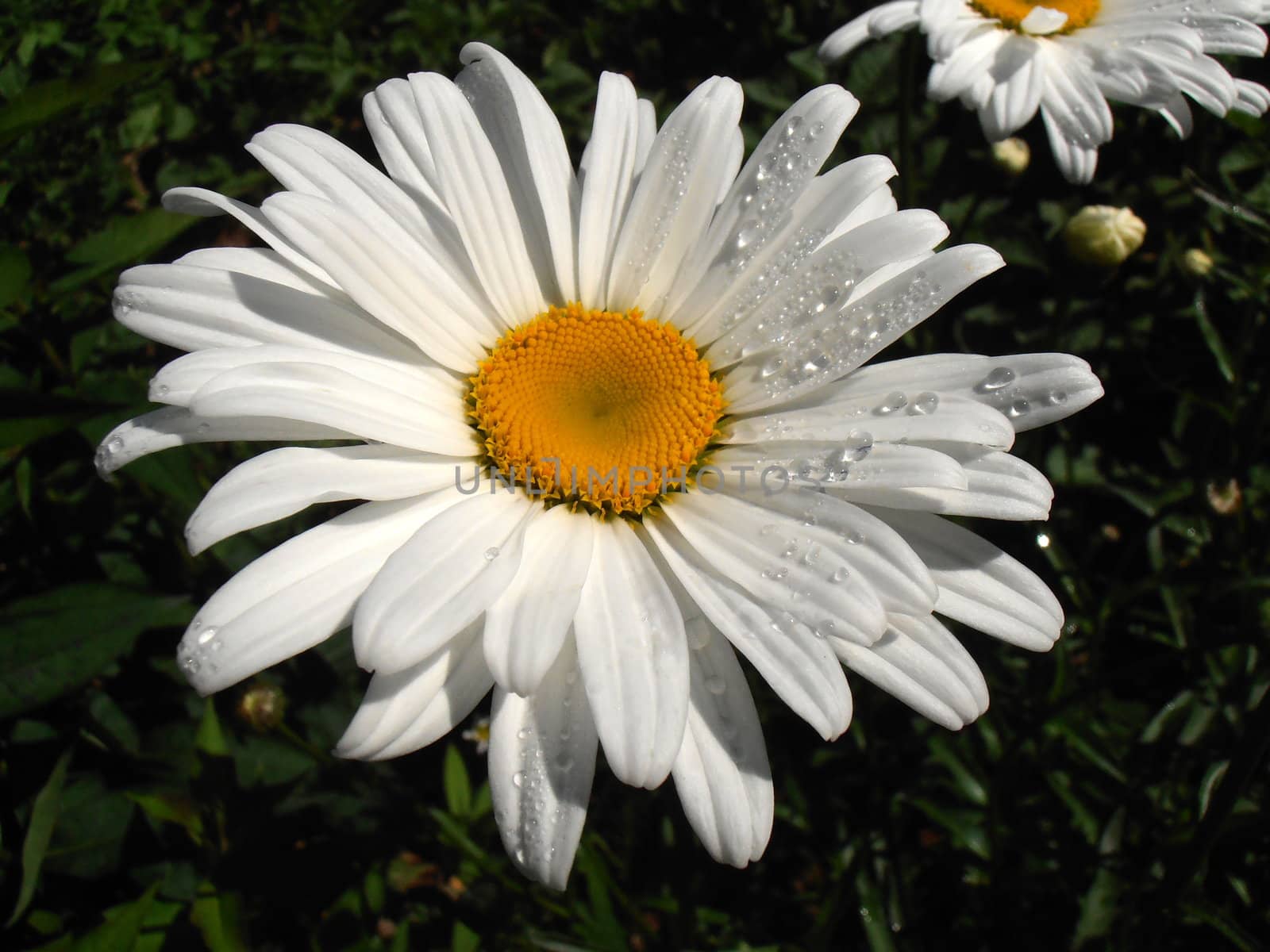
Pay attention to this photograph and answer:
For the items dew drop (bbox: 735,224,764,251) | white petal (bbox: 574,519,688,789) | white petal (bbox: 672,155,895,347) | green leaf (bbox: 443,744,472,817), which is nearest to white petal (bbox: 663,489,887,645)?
white petal (bbox: 574,519,688,789)

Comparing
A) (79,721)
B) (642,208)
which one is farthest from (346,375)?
(79,721)

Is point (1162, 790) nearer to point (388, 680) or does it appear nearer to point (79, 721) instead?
point (388, 680)

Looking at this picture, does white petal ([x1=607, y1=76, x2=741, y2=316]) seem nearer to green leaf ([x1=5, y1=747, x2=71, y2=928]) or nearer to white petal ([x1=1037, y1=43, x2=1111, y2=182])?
white petal ([x1=1037, y1=43, x2=1111, y2=182])

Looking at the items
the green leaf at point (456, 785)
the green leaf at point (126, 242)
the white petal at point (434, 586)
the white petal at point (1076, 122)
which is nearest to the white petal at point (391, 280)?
the white petal at point (434, 586)

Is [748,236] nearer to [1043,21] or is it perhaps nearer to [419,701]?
[419,701]

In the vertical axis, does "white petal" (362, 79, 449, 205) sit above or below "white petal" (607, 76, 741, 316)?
above

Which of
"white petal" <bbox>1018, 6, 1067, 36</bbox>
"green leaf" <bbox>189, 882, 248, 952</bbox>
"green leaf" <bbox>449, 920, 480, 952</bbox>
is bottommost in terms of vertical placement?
"green leaf" <bbox>449, 920, 480, 952</bbox>

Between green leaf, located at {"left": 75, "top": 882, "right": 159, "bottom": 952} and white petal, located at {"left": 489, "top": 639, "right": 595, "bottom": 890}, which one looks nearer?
white petal, located at {"left": 489, "top": 639, "right": 595, "bottom": 890}

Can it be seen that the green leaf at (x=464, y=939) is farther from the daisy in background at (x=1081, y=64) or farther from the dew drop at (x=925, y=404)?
the daisy in background at (x=1081, y=64)
